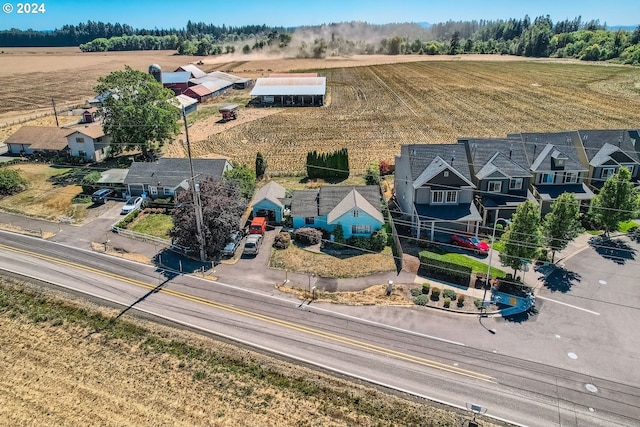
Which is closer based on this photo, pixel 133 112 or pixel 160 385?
pixel 160 385

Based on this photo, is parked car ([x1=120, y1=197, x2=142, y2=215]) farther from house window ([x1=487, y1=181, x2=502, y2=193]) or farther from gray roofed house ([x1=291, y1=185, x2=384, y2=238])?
house window ([x1=487, y1=181, x2=502, y2=193])

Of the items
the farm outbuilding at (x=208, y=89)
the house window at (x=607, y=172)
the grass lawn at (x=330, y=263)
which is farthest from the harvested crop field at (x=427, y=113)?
the house window at (x=607, y=172)

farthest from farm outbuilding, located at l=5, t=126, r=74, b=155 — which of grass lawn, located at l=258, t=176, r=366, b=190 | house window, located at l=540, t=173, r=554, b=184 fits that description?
house window, located at l=540, t=173, r=554, b=184

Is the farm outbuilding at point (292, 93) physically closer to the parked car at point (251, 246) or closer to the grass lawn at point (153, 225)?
the grass lawn at point (153, 225)

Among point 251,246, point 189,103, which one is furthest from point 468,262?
point 189,103

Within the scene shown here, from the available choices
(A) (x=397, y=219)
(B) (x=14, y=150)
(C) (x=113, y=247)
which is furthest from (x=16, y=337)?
(B) (x=14, y=150)

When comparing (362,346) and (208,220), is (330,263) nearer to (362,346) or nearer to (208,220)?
(208,220)
